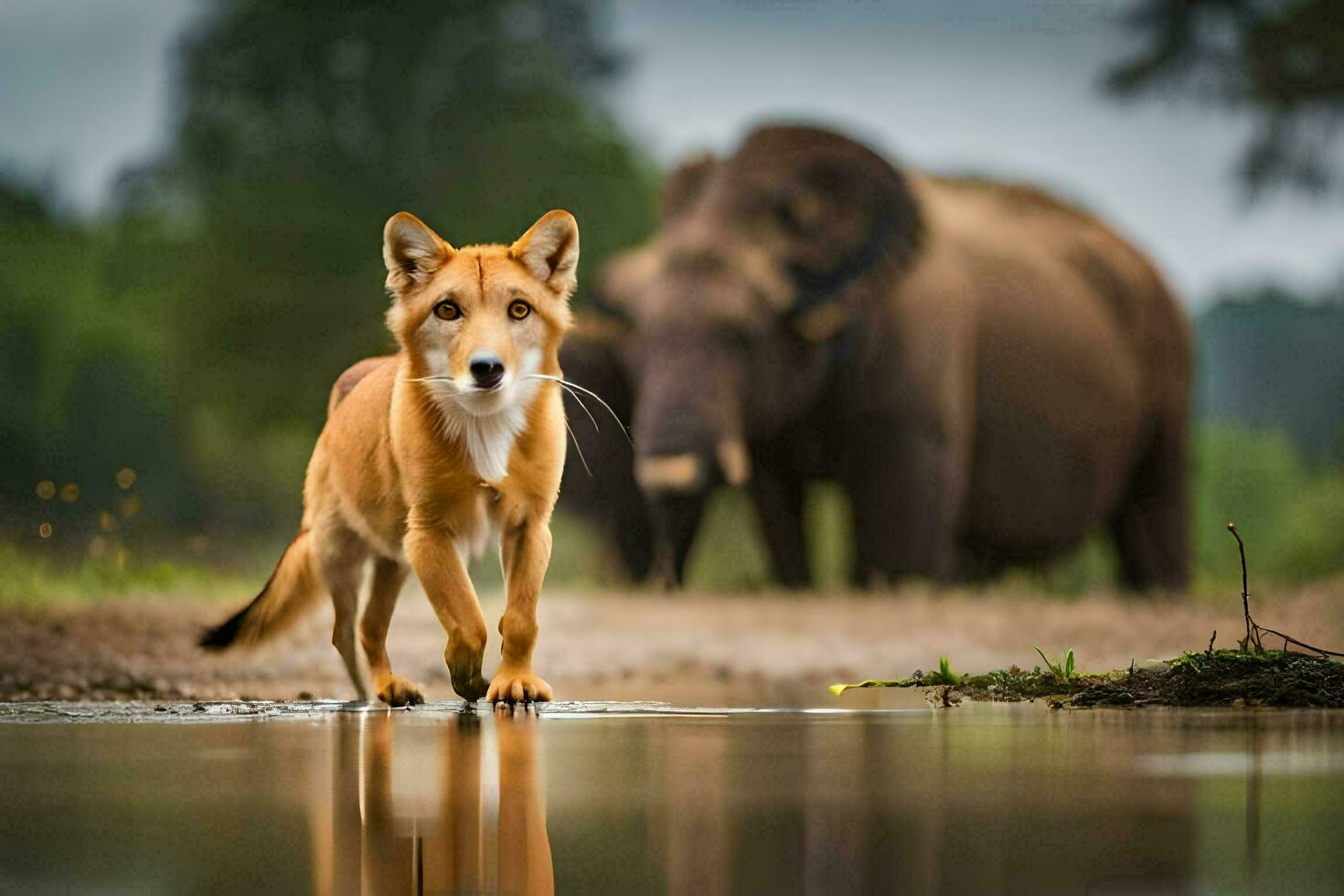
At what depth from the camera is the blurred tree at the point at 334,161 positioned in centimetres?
1460

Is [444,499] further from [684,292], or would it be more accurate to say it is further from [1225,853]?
[684,292]

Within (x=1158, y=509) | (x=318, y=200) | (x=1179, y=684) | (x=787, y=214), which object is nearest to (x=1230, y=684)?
(x=1179, y=684)

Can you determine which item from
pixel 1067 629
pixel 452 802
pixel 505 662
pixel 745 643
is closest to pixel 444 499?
pixel 505 662

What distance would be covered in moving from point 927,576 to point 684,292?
1.93 meters

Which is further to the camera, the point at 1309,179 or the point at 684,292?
the point at 1309,179

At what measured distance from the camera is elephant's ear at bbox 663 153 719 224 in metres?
11.1

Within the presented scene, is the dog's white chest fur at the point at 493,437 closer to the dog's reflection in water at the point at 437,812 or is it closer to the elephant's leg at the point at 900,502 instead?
the dog's reflection in water at the point at 437,812

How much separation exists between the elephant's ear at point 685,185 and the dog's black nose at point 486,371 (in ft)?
22.7

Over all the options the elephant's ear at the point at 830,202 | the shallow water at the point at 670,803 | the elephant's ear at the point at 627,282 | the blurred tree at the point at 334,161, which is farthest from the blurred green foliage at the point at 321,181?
the shallow water at the point at 670,803

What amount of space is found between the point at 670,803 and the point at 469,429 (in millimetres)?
1204

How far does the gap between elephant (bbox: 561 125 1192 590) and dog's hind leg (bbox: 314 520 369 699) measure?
481cm

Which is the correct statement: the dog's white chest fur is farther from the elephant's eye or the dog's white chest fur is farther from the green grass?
the elephant's eye

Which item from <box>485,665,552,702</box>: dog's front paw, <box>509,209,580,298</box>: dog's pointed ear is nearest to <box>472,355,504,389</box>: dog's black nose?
<box>509,209,580,298</box>: dog's pointed ear

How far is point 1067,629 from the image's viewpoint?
800 centimetres
